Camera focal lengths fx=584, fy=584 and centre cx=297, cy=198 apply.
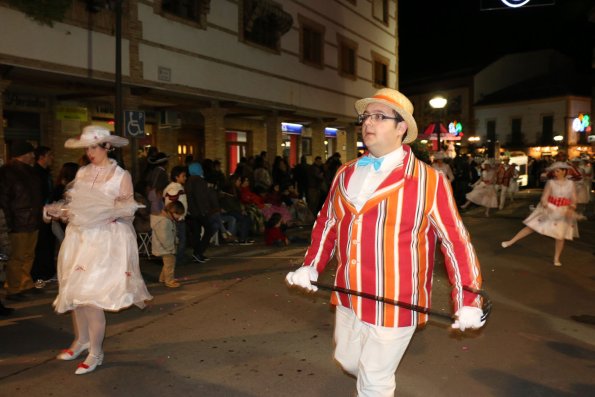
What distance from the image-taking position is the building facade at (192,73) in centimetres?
1157

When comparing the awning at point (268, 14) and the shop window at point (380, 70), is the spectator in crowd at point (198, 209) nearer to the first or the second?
the awning at point (268, 14)

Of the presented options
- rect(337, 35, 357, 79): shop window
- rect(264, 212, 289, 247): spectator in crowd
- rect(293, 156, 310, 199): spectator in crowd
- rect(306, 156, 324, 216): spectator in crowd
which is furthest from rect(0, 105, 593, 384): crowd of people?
rect(337, 35, 357, 79): shop window

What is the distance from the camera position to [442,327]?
620 cm

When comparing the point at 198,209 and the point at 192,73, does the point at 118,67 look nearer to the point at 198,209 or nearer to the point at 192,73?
the point at 198,209

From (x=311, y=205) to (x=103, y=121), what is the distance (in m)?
6.28

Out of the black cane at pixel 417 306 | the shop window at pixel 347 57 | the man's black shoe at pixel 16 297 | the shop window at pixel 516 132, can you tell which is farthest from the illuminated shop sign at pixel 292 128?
the shop window at pixel 516 132

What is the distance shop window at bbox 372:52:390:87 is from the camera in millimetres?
26036

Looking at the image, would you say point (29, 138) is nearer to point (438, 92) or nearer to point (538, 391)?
point (538, 391)

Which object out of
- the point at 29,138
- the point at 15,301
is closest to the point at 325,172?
the point at 29,138

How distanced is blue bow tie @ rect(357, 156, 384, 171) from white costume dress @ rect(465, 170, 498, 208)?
630 inches

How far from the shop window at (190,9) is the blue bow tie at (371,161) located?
1226 cm

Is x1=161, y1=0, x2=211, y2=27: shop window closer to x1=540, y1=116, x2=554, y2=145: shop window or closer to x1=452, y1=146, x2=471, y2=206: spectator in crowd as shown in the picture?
x1=452, y1=146, x2=471, y2=206: spectator in crowd

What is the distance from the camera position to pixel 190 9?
Answer: 15.0m

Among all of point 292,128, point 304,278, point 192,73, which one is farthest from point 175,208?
point 292,128
